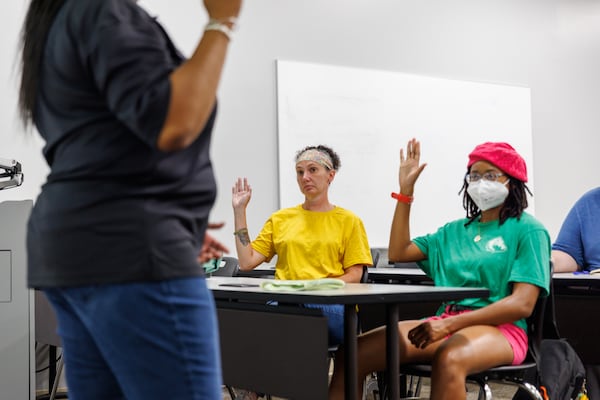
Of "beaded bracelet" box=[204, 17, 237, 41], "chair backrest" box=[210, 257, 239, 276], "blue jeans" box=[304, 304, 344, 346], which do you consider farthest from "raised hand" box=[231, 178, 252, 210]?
"beaded bracelet" box=[204, 17, 237, 41]

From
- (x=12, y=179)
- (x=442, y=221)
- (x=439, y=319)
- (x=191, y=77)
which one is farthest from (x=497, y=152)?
(x=442, y=221)

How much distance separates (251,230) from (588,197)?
239cm

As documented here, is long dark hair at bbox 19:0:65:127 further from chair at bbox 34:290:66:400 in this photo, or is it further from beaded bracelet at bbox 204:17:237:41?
chair at bbox 34:290:66:400

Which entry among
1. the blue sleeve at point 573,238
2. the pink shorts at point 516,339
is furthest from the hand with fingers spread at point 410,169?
the blue sleeve at point 573,238

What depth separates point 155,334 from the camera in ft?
2.90

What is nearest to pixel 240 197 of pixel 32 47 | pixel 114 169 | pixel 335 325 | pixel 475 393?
pixel 335 325

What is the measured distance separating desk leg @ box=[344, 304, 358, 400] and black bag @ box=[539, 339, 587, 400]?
699mm

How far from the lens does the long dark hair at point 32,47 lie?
3.34 ft

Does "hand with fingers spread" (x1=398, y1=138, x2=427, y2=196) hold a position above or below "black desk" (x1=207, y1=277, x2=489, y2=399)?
above

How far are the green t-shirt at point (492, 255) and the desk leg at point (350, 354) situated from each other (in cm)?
59

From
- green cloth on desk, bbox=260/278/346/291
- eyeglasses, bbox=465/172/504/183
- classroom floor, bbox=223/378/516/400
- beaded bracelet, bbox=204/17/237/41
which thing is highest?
beaded bracelet, bbox=204/17/237/41

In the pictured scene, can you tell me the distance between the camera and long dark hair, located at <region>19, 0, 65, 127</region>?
1.02 m

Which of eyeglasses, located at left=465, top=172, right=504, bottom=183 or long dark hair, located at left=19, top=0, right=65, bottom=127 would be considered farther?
eyeglasses, located at left=465, top=172, right=504, bottom=183

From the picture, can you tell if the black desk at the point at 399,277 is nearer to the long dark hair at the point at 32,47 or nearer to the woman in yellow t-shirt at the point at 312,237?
the woman in yellow t-shirt at the point at 312,237
